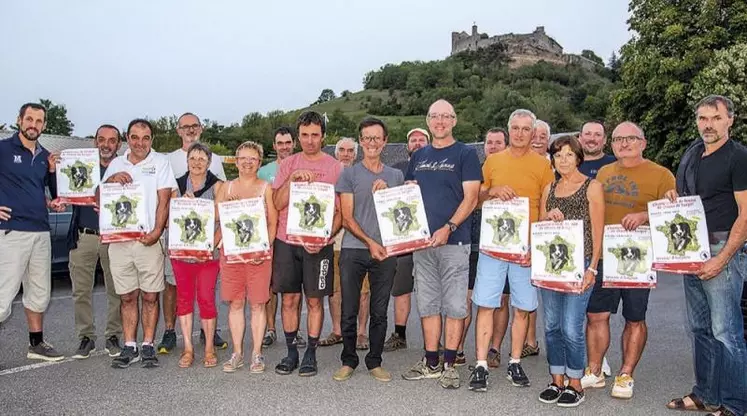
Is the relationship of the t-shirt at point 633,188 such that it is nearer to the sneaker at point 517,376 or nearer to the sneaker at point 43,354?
the sneaker at point 517,376

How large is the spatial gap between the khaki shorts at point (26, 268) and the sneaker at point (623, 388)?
505cm

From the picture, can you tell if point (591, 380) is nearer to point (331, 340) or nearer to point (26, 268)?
point (331, 340)

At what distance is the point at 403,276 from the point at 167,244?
2.24 metres

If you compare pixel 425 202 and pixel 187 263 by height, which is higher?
pixel 425 202

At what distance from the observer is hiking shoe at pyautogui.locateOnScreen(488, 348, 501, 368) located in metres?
5.79

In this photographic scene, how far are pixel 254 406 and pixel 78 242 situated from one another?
9.08ft

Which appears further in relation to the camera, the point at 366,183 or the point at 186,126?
the point at 186,126

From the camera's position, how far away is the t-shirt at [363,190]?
5309mm

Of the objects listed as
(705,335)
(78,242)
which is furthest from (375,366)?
(78,242)

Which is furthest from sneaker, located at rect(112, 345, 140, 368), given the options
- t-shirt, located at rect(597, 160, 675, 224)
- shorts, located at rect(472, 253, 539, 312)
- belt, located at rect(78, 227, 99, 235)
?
t-shirt, located at rect(597, 160, 675, 224)

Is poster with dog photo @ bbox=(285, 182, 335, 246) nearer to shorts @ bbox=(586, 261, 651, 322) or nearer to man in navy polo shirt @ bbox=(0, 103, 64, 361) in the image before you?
shorts @ bbox=(586, 261, 651, 322)

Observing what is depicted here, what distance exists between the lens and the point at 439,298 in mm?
5383

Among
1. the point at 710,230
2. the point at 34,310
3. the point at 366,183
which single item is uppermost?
the point at 366,183

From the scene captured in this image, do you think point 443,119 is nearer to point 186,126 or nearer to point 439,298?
point 439,298
